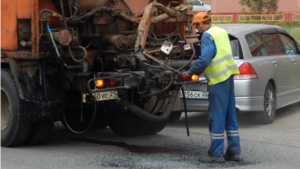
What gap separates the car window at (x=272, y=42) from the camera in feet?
35.0

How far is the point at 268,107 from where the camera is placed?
10.3 meters

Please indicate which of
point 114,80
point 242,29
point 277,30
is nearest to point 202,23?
point 114,80

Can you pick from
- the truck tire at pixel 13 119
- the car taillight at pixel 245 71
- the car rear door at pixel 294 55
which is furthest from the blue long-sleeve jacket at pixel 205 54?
the car rear door at pixel 294 55

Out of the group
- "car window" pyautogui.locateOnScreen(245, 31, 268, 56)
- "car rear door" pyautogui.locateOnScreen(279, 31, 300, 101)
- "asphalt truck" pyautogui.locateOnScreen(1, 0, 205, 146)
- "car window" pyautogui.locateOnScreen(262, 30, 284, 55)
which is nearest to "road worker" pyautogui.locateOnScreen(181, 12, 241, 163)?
"asphalt truck" pyautogui.locateOnScreen(1, 0, 205, 146)

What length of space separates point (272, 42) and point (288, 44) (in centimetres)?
66

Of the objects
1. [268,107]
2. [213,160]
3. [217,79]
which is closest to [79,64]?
[217,79]

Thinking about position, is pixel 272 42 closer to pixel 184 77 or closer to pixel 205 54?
pixel 184 77

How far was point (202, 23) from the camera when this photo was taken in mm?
7375

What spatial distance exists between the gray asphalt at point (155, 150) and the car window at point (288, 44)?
1442 millimetres

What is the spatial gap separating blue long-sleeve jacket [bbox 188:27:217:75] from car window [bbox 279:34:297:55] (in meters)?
4.26

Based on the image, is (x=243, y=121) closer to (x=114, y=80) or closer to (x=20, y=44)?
(x=114, y=80)

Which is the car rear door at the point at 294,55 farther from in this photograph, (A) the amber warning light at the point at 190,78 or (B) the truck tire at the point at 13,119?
(B) the truck tire at the point at 13,119

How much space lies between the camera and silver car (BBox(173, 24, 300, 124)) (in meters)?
9.81

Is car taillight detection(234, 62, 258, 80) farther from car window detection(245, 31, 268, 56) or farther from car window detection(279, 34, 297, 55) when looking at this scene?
car window detection(279, 34, 297, 55)
